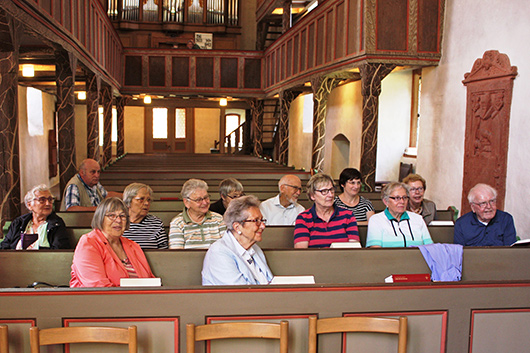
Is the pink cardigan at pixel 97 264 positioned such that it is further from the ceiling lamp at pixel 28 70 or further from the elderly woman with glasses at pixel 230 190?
the ceiling lamp at pixel 28 70

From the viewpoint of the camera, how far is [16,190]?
536 cm

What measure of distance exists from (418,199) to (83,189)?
376 cm

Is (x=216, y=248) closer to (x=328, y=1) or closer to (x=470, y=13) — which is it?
(x=470, y=13)

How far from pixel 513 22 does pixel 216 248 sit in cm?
574

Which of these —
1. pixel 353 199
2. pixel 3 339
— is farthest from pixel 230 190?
pixel 3 339

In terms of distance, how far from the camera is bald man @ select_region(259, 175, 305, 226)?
5410mm

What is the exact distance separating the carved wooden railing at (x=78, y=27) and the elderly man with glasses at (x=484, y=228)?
4613 millimetres

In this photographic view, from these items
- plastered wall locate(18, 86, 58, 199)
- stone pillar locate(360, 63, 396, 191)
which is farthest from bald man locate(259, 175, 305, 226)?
plastered wall locate(18, 86, 58, 199)

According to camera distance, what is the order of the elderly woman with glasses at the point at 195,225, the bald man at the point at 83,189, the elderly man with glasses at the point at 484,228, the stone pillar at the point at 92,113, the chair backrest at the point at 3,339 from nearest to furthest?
the chair backrest at the point at 3,339
the elderly woman with glasses at the point at 195,225
the elderly man with glasses at the point at 484,228
the bald man at the point at 83,189
the stone pillar at the point at 92,113

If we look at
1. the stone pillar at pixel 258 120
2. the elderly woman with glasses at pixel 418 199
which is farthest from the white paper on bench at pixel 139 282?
the stone pillar at pixel 258 120

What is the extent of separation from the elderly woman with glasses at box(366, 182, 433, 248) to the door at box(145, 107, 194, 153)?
21.1 m

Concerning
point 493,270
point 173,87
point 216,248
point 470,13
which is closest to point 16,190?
point 216,248

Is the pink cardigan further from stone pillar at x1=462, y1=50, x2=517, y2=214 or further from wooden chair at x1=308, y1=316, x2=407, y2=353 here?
stone pillar at x1=462, y1=50, x2=517, y2=214

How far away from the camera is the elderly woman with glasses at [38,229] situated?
4.21 metres
